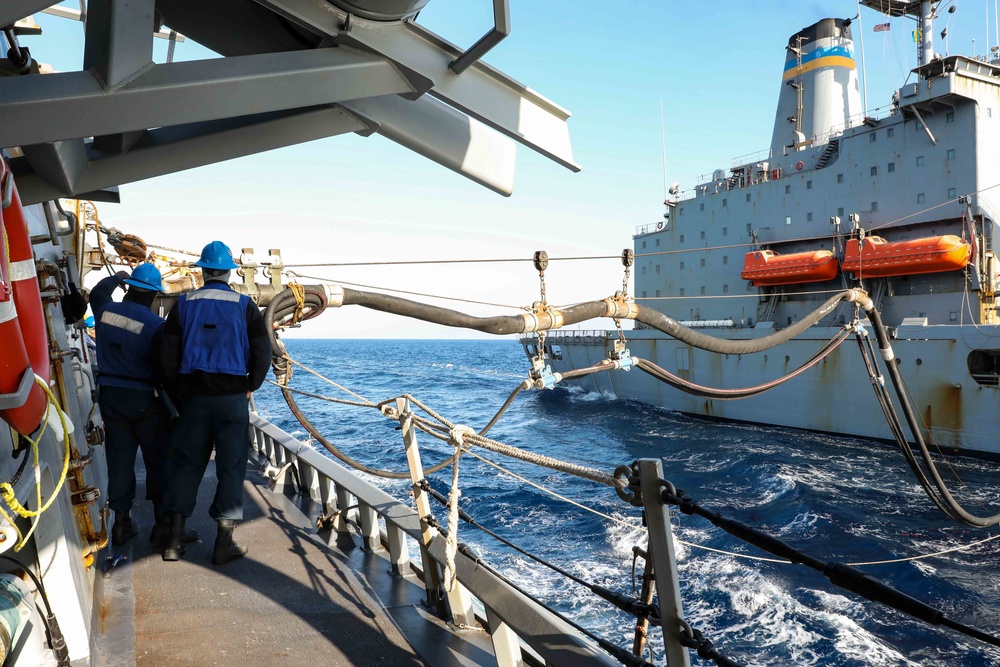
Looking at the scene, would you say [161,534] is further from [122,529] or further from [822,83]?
[822,83]

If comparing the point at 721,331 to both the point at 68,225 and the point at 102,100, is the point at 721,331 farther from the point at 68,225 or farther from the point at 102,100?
the point at 102,100

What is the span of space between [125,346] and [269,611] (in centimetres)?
195

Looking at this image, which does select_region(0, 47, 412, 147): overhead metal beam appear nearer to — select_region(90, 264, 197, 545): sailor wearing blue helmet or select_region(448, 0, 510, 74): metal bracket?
select_region(448, 0, 510, 74): metal bracket

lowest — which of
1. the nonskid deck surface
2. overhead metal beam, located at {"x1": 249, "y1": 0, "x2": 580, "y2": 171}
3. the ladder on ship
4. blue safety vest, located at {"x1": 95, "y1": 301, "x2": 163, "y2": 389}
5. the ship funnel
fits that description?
the nonskid deck surface

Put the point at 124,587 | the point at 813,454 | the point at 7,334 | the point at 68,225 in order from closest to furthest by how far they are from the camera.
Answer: the point at 7,334 → the point at 124,587 → the point at 68,225 → the point at 813,454

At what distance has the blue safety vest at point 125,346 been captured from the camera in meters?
3.97

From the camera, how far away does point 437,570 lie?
346 cm

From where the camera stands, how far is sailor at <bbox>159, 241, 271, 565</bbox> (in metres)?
3.69

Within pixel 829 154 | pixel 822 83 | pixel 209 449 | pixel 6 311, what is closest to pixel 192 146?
pixel 6 311

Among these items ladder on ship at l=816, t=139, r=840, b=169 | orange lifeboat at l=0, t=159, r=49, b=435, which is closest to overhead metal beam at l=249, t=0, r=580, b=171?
orange lifeboat at l=0, t=159, r=49, b=435

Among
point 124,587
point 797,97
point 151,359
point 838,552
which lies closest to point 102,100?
point 151,359

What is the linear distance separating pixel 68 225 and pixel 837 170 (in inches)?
891

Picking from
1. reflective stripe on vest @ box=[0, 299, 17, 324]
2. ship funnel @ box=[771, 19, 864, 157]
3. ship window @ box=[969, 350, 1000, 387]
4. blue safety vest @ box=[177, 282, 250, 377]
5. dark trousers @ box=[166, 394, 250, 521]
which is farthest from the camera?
ship funnel @ box=[771, 19, 864, 157]

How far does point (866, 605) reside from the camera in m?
8.20
